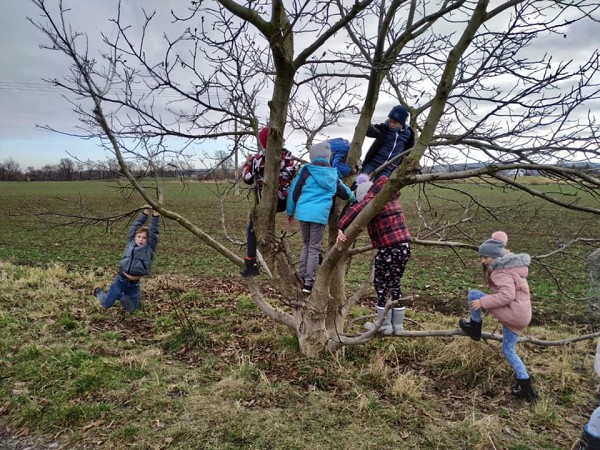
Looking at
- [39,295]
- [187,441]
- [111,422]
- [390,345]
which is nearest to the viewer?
[187,441]

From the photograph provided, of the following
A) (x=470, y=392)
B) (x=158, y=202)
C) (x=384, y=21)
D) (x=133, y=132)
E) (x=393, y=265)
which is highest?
(x=384, y=21)

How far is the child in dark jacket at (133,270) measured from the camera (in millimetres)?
6301

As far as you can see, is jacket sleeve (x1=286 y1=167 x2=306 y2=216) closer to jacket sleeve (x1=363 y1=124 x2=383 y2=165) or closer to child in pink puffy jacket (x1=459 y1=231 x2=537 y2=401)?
jacket sleeve (x1=363 y1=124 x2=383 y2=165)

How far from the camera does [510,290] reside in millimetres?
3818

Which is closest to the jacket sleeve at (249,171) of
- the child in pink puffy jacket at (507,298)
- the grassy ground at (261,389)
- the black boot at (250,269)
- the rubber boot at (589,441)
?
the black boot at (250,269)

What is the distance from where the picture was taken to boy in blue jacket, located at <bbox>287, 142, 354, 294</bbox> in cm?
426

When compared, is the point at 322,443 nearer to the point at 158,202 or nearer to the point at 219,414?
the point at 219,414

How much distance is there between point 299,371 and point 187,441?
1.36 m

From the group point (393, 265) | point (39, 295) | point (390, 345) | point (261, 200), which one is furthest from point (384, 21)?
point (39, 295)

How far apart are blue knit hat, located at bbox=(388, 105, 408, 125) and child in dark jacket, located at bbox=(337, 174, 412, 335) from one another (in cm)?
69

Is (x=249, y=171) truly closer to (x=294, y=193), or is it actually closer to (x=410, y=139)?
(x=294, y=193)

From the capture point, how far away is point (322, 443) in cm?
335

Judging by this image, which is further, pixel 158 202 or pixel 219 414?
pixel 158 202

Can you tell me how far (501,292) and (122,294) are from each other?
497cm
